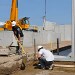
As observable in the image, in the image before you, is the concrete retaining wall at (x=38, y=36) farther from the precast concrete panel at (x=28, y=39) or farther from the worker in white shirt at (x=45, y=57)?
the worker in white shirt at (x=45, y=57)

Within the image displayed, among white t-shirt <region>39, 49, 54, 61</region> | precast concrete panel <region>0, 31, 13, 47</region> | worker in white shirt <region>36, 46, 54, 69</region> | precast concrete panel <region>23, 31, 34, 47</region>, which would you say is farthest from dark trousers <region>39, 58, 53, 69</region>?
precast concrete panel <region>23, 31, 34, 47</region>

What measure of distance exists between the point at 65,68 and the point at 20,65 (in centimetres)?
205

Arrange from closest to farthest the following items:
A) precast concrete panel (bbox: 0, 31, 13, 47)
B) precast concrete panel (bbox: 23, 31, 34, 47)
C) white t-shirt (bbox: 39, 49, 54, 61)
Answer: white t-shirt (bbox: 39, 49, 54, 61) → precast concrete panel (bbox: 0, 31, 13, 47) → precast concrete panel (bbox: 23, 31, 34, 47)

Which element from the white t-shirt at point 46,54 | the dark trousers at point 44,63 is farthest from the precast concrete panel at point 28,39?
the white t-shirt at point 46,54

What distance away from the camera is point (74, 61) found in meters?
13.8

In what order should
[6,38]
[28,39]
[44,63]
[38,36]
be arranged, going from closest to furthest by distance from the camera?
[44,63] → [6,38] → [28,39] → [38,36]

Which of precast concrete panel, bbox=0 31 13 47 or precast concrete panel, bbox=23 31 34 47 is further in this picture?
precast concrete panel, bbox=23 31 34 47

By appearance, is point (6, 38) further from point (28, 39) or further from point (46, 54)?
point (46, 54)

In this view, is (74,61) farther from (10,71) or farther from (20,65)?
(10,71)

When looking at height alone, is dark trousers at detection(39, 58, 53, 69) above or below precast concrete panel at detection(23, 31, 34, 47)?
below

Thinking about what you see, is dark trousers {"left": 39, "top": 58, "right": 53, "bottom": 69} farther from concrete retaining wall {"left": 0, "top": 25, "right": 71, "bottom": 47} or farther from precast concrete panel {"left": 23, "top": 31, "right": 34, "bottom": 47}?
precast concrete panel {"left": 23, "top": 31, "right": 34, "bottom": 47}

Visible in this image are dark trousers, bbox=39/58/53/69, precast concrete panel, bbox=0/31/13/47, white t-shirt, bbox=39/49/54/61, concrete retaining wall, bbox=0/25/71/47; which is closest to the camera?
white t-shirt, bbox=39/49/54/61

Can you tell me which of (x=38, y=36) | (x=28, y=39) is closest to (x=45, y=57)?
(x=28, y=39)

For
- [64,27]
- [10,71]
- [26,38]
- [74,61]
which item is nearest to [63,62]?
[74,61]
